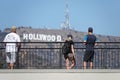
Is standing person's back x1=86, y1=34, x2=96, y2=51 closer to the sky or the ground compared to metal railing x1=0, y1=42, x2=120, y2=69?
closer to the sky

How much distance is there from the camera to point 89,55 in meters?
19.5

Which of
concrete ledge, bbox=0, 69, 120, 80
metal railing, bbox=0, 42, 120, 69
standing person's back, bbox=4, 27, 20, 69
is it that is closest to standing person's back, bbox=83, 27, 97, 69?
concrete ledge, bbox=0, 69, 120, 80

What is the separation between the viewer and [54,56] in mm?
21453

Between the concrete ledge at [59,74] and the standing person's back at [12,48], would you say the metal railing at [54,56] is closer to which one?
the standing person's back at [12,48]

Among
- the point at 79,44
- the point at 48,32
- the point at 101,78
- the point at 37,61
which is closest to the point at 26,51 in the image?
A: the point at 37,61

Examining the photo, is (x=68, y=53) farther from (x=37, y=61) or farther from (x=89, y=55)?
(x=37, y=61)

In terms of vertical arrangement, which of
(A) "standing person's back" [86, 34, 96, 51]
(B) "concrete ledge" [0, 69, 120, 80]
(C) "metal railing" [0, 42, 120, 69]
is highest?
(A) "standing person's back" [86, 34, 96, 51]

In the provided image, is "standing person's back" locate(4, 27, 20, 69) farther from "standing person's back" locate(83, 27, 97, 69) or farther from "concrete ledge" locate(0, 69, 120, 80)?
"standing person's back" locate(83, 27, 97, 69)

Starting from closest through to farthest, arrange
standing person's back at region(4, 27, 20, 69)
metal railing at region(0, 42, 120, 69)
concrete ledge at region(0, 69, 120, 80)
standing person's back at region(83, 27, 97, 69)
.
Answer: concrete ledge at region(0, 69, 120, 80)
standing person's back at region(83, 27, 97, 69)
standing person's back at region(4, 27, 20, 69)
metal railing at region(0, 42, 120, 69)

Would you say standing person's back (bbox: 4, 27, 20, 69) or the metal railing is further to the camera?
the metal railing

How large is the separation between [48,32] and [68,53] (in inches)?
2085

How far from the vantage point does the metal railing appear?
21.0m

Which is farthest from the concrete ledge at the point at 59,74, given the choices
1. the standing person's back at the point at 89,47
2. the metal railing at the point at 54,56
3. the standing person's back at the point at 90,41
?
the metal railing at the point at 54,56

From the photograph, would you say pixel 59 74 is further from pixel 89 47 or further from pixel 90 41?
pixel 90 41
